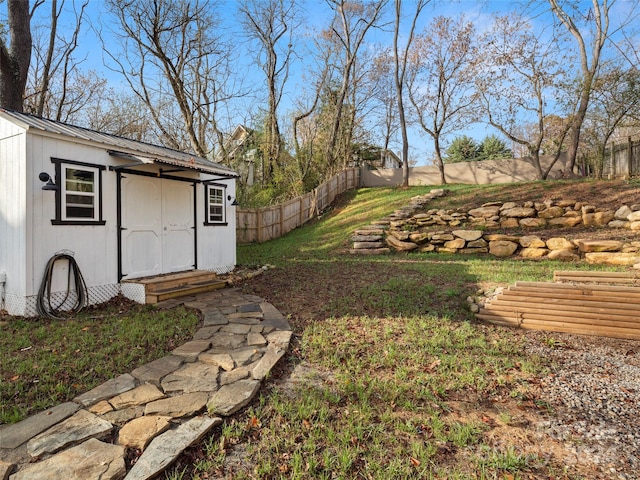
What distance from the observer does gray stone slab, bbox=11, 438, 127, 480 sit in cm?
167

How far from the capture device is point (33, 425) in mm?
2092

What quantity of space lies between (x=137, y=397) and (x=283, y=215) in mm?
10684

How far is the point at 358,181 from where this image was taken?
18.7m

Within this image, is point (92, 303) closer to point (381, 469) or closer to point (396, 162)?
point (381, 469)

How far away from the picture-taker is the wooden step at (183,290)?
5.20 metres

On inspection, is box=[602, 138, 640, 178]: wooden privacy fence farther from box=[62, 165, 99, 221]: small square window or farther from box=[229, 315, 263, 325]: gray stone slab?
box=[62, 165, 99, 221]: small square window

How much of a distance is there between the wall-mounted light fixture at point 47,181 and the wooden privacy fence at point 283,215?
7064 millimetres

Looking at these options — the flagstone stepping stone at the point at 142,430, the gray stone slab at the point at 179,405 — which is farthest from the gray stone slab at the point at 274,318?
the flagstone stepping stone at the point at 142,430

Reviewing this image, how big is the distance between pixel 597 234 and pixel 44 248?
10.5 metres

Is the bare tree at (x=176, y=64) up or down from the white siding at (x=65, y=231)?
up

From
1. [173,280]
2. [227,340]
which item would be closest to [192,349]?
[227,340]

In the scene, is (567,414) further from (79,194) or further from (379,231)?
(379,231)

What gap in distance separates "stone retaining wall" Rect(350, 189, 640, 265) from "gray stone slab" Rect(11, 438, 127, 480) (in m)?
7.72

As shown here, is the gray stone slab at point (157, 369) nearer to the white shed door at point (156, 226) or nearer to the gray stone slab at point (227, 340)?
the gray stone slab at point (227, 340)
